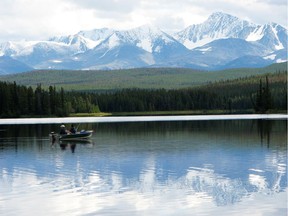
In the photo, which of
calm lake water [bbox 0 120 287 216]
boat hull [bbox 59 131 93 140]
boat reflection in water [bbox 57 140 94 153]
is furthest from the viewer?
boat hull [bbox 59 131 93 140]

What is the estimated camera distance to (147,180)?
1682 inches

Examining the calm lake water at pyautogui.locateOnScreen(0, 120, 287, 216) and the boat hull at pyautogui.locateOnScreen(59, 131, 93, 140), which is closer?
the calm lake water at pyautogui.locateOnScreen(0, 120, 287, 216)

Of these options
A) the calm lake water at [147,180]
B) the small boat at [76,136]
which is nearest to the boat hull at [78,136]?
the small boat at [76,136]

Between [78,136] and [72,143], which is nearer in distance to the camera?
[72,143]

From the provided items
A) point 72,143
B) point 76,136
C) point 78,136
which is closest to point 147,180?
point 72,143

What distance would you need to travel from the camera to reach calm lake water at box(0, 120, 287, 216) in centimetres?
3375

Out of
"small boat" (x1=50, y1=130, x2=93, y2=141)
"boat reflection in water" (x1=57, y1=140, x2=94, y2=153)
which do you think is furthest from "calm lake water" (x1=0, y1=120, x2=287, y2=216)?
"small boat" (x1=50, y1=130, x2=93, y2=141)

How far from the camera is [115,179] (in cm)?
4334

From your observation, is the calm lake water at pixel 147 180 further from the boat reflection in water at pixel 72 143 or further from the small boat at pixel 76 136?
the small boat at pixel 76 136

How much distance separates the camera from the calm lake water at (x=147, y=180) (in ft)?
111

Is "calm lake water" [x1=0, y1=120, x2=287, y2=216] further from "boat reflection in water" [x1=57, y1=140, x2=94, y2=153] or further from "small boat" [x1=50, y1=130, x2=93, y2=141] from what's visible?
"small boat" [x1=50, y1=130, x2=93, y2=141]

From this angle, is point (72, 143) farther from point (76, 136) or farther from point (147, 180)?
point (147, 180)


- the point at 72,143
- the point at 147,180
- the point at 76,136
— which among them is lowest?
the point at 147,180

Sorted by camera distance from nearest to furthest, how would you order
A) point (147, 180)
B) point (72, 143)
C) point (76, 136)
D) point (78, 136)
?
point (147, 180), point (72, 143), point (78, 136), point (76, 136)
